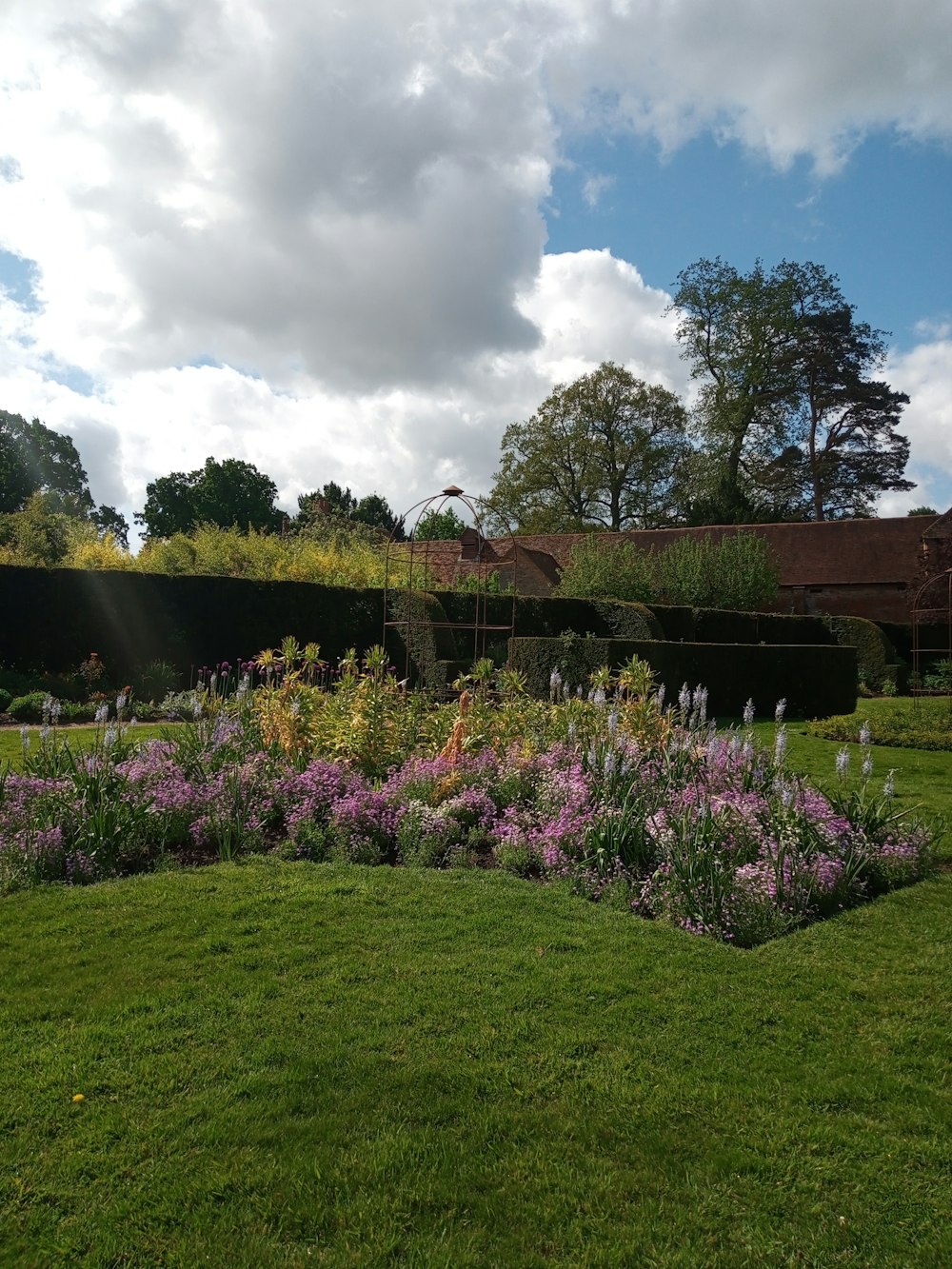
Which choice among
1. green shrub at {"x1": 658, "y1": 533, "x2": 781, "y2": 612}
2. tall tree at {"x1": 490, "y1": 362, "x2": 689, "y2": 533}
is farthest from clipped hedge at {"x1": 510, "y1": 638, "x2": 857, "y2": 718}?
tall tree at {"x1": 490, "y1": 362, "x2": 689, "y2": 533}

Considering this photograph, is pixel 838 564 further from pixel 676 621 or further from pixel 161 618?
pixel 161 618

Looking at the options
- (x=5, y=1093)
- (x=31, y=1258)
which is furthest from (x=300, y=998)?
(x=31, y=1258)

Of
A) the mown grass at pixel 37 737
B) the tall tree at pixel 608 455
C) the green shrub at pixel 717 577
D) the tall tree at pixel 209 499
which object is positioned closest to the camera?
the mown grass at pixel 37 737

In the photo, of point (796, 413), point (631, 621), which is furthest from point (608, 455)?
point (631, 621)

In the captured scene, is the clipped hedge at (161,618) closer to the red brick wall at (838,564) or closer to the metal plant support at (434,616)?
the metal plant support at (434,616)

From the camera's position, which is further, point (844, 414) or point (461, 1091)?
point (844, 414)

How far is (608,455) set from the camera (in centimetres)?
3778

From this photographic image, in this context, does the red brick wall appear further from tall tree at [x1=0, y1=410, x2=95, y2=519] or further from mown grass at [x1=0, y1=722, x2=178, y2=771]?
tall tree at [x1=0, y1=410, x2=95, y2=519]

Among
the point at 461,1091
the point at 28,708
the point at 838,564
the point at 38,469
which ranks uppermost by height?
the point at 38,469

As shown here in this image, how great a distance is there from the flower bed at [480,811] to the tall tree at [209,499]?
45.2 meters

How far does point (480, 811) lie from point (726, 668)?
8.82 metres

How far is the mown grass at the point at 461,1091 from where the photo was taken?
1.99 m

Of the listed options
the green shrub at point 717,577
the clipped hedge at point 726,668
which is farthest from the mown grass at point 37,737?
the green shrub at point 717,577

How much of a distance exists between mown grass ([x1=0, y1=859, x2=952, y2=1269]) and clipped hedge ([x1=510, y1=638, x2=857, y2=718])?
8150 millimetres
